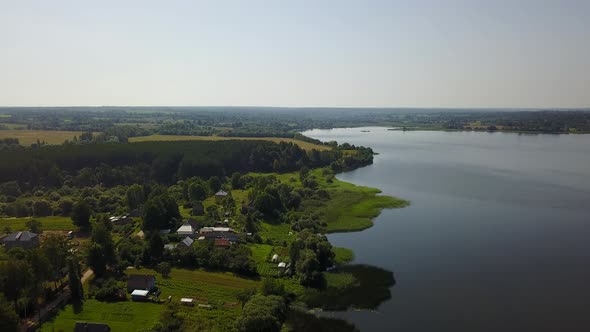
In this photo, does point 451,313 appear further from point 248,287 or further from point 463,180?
point 463,180

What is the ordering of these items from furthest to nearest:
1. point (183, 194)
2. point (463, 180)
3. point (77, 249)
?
point (463, 180)
point (183, 194)
point (77, 249)

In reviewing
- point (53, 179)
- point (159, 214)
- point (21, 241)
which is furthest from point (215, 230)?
point (53, 179)

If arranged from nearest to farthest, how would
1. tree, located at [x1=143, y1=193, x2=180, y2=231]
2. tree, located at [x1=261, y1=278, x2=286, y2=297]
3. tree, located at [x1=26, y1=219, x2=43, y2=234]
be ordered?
tree, located at [x1=261, y1=278, x2=286, y2=297]
tree, located at [x1=26, y1=219, x2=43, y2=234]
tree, located at [x1=143, y1=193, x2=180, y2=231]

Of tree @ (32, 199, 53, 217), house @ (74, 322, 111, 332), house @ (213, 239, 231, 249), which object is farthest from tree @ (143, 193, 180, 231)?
house @ (74, 322, 111, 332)

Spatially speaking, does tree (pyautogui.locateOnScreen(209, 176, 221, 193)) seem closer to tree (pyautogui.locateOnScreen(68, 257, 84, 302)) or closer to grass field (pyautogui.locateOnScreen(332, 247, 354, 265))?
grass field (pyautogui.locateOnScreen(332, 247, 354, 265))

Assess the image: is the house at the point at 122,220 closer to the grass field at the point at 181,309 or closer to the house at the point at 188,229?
the house at the point at 188,229

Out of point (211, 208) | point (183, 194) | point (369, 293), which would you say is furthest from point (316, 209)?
point (369, 293)
